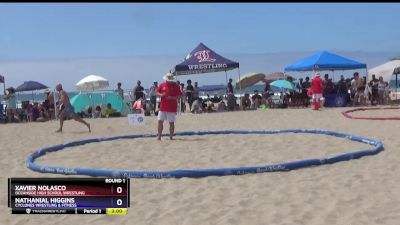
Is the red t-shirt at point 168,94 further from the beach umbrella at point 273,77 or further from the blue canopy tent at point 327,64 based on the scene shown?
the beach umbrella at point 273,77

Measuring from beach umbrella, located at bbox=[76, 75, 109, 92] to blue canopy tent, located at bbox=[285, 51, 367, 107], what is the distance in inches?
338

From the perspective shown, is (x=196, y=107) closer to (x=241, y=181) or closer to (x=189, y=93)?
(x=189, y=93)

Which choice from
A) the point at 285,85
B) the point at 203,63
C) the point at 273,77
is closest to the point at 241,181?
the point at 203,63

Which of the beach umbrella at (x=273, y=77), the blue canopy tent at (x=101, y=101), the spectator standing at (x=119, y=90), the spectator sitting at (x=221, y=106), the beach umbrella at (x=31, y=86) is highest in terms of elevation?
the beach umbrella at (x=273, y=77)

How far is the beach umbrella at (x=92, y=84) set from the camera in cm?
2359

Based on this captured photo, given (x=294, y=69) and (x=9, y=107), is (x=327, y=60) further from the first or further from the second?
(x=9, y=107)

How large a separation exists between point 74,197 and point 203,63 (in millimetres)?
16965

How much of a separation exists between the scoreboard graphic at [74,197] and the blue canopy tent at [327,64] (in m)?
17.9

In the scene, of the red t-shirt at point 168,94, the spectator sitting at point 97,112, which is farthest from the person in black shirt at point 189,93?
the red t-shirt at point 168,94

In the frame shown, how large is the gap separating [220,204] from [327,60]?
58.4 feet

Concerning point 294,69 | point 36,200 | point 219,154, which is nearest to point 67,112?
point 219,154

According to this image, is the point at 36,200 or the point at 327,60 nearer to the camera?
the point at 36,200

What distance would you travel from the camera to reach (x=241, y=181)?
664cm

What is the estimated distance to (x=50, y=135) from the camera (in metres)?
13.4
